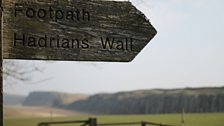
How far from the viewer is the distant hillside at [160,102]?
3565 inches

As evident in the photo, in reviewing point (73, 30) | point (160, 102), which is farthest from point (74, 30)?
point (160, 102)

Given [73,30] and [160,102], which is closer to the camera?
[73,30]

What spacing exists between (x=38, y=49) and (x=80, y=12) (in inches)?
15.2

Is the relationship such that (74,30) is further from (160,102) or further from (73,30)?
(160,102)

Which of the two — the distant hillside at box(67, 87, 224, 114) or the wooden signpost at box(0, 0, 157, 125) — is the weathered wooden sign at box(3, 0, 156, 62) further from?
the distant hillside at box(67, 87, 224, 114)

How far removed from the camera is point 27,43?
2641 mm

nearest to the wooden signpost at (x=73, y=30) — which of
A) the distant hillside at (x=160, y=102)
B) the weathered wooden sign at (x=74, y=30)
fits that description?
the weathered wooden sign at (x=74, y=30)

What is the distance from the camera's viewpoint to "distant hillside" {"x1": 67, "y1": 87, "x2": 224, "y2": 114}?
9056 centimetres

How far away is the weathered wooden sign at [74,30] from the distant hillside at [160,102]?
8838 cm

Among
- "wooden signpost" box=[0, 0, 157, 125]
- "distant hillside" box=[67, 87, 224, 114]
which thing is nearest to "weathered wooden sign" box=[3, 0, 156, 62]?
"wooden signpost" box=[0, 0, 157, 125]

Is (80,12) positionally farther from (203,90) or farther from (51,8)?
(203,90)

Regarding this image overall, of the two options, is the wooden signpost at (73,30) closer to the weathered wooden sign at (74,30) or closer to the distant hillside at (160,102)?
the weathered wooden sign at (74,30)

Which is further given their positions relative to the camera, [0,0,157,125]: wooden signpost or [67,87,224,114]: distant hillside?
[67,87,224,114]: distant hillside

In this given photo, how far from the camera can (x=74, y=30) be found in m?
2.76
